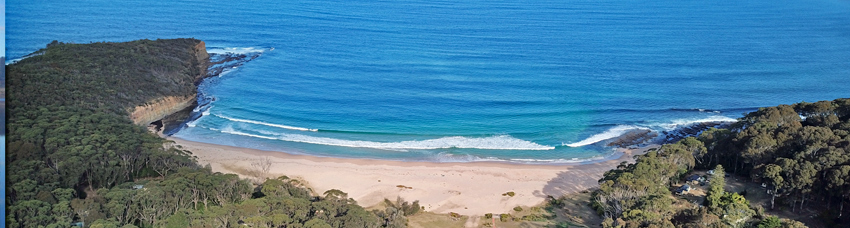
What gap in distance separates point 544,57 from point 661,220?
52.9 metres

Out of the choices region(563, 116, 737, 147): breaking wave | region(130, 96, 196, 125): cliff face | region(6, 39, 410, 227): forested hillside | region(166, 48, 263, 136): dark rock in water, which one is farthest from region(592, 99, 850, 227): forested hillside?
region(130, 96, 196, 125): cliff face

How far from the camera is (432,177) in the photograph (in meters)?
46.2

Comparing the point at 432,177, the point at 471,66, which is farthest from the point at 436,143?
the point at 471,66

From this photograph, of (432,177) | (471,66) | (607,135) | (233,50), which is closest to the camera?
(432,177)

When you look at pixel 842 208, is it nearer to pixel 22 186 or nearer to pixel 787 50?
pixel 22 186

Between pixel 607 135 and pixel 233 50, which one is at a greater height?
pixel 233 50

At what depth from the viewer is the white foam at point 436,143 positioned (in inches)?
2108

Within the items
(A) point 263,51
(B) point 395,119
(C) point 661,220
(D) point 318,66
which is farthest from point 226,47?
(C) point 661,220

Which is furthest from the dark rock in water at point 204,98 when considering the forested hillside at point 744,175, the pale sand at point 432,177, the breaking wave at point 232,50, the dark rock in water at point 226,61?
the forested hillside at point 744,175

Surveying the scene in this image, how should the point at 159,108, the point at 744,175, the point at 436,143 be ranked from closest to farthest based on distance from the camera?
the point at 744,175 < the point at 436,143 < the point at 159,108

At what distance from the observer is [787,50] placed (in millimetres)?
86625

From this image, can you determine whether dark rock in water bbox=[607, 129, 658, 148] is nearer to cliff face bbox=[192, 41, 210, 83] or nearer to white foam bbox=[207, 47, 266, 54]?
cliff face bbox=[192, 41, 210, 83]

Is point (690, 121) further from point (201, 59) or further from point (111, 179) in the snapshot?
point (201, 59)

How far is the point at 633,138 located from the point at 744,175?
13893mm
